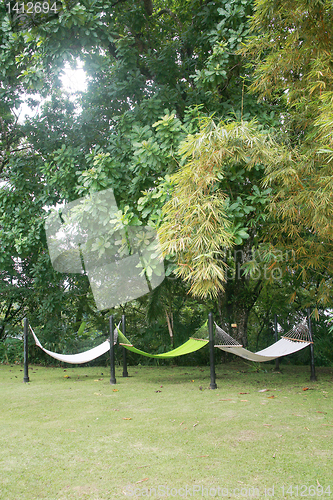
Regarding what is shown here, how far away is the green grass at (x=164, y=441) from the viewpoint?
145 cm

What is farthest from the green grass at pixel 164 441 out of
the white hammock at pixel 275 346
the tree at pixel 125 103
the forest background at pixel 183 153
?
the tree at pixel 125 103

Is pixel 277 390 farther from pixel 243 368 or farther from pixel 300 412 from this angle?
pixel 243 368

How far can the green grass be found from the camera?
1.45 metres

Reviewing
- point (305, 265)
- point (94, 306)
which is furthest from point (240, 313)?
point (94, 306)

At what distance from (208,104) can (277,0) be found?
131 cm

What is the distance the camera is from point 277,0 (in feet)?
9.96

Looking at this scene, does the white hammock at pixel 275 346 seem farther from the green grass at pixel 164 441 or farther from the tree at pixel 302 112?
the tree at pixel 302 112

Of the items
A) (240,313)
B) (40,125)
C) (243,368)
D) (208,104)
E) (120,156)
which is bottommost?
(243,368)

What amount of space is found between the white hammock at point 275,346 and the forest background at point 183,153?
1.34ft

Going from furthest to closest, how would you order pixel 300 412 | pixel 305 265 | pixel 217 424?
pixel 305 265 < pixel 300 412 < pixel 217 424

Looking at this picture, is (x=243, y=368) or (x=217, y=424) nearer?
(x=217, y=424)

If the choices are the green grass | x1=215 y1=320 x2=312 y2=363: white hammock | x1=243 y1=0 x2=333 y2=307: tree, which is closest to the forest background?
x1=243 y1=0 x2=333 y2=307: tree

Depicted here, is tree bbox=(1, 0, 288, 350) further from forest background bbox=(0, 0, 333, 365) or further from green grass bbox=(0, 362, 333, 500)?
green grass bbox=(0, 362, 333, 500)

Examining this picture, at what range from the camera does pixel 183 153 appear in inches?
Answer: 131
